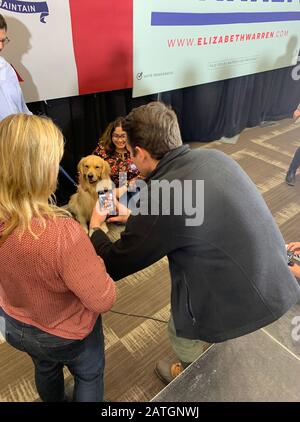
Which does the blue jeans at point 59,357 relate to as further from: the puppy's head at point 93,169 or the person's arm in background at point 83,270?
the puppy's head at point 93,169

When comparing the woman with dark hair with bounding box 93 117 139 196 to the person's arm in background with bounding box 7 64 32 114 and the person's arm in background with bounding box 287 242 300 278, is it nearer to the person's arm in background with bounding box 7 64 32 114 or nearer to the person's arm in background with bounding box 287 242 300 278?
the person's arm in background with bounding box 7 64 32 114

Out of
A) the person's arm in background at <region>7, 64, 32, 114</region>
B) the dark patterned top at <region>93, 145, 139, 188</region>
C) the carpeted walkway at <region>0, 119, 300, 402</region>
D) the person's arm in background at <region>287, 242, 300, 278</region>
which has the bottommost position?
the carpeted walkway at <region>0, 119, 300, 402</region>

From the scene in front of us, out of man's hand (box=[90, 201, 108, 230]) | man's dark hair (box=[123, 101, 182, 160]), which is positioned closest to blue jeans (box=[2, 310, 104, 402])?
man's hand (box=[90, 201, 108, 230])

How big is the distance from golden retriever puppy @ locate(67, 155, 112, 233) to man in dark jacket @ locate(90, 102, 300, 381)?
3.93 ft

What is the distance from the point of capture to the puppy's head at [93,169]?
7.86 ft

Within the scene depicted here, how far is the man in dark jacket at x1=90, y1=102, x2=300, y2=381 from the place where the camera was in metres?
1.06

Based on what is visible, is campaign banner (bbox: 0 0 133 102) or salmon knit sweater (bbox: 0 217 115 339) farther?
campaign banner (bbox: 0 0 133 102)

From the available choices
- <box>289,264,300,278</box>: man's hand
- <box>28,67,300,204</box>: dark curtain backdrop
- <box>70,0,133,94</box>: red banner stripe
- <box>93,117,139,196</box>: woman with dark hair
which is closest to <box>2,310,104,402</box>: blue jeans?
<box>289,264,300,278</box>: man's hand

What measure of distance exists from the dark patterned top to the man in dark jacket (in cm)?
145

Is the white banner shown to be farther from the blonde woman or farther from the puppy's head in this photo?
the blonde woman

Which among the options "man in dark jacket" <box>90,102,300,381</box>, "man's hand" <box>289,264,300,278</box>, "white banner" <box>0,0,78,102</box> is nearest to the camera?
"man in dark jacket" <box>90,102,300,381</box>

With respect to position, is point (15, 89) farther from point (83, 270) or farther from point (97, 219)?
point (83, 270)

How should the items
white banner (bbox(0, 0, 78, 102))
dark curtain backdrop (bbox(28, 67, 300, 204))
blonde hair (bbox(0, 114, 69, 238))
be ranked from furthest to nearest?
dark curtain backdrop (bbox(28, 67, 300, 204)) < white banner (bbox(0, 0, 78, 102)) < blonde hair (bbox(0, 114, 69, 238))

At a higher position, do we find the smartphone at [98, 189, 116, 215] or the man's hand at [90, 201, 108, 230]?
the man's hand at [90, 201, 108, 230]
